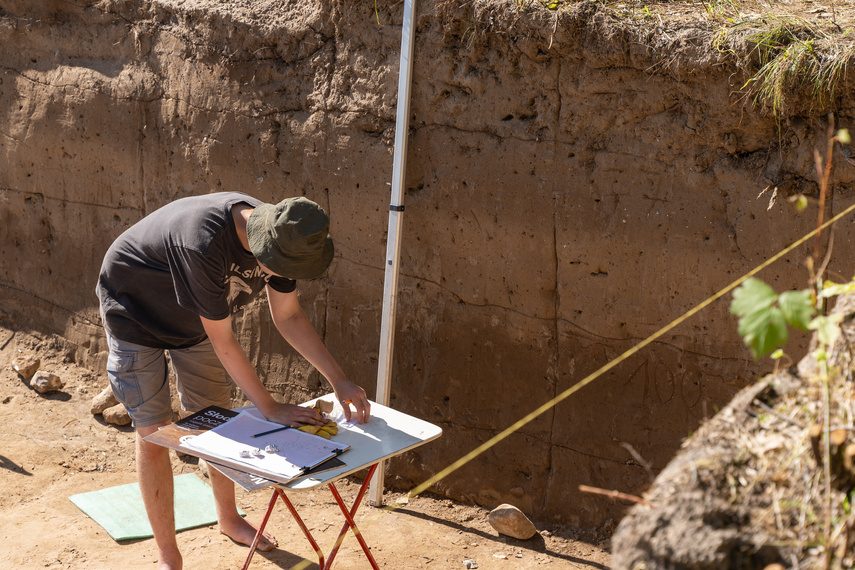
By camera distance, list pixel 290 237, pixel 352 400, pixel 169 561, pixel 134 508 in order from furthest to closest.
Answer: pixel 134 508 < pixel 169 561 < pixel 352 400 < pixel 290 237

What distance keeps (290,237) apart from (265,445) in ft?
2.17

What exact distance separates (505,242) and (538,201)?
242mm

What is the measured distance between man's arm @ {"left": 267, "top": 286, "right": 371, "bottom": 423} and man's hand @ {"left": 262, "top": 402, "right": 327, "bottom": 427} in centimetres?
16

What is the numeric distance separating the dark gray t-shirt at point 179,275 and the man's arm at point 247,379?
2.7 inches

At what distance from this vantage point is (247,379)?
263 centimetres

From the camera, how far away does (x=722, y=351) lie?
3.28m

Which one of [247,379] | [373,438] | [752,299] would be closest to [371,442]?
[373,438]

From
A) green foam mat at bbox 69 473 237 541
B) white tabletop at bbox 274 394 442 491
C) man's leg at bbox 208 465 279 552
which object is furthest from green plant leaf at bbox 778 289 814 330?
green foam mat at bbox 69 473 237 541

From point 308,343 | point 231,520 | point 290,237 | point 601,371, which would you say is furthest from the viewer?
point 231,520

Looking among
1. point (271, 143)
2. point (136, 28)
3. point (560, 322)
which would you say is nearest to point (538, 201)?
point (560, 322)

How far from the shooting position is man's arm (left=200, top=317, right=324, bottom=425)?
2.62 metres

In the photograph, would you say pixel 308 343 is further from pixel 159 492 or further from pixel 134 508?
pixel 134 508

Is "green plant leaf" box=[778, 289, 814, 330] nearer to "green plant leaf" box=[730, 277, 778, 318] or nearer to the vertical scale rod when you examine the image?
"green plant leaf" box=[730, 277, 778, 318]

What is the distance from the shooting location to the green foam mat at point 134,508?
3.58 metres
